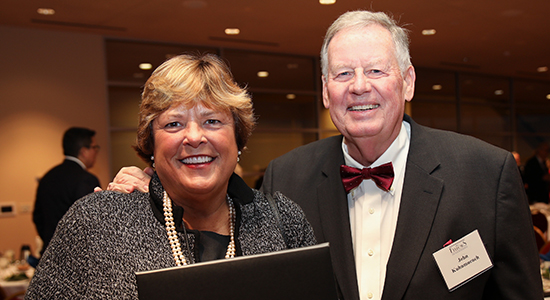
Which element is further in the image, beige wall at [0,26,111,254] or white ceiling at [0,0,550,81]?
beige wall at [0,26,111,254]

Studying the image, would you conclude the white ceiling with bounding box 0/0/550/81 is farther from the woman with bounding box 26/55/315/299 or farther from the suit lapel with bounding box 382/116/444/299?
the woman with bounding box 26/55/315/299

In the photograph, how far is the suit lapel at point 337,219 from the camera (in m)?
1.60

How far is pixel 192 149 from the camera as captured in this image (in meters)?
1.21

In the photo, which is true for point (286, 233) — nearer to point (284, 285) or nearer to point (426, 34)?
point (284, 285)

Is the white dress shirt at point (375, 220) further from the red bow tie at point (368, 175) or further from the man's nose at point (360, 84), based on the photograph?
the man's nose at point (360, 84)

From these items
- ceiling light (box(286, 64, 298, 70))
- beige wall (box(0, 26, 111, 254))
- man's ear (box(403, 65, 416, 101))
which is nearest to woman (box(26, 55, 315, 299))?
man's ear (box(403, 65, 416, 101))

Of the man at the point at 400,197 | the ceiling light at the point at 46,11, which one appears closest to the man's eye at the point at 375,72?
the man at the point at 400,197

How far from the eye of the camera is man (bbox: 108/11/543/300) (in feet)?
5.17

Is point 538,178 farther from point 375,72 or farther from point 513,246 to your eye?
point 375,72

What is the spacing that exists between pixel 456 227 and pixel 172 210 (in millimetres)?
952

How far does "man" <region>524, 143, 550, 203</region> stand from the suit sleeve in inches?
314

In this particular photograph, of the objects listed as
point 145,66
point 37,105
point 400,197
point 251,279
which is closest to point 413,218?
point 400,197

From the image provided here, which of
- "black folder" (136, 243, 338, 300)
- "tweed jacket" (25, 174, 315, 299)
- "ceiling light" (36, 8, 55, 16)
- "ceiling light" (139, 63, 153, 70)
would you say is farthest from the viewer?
"ceiling light" (139, 63, 153, 70)

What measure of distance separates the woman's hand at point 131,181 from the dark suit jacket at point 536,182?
882 cm
